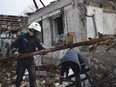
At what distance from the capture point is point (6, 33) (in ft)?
80.0

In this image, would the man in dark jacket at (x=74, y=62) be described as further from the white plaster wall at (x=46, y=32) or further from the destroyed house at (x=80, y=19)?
the white plaster wall at (x=46, y=32)

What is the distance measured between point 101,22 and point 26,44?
723 cm

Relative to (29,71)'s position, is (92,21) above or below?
above

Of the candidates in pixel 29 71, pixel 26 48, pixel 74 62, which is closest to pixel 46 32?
pixel 26 48

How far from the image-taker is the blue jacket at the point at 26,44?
8.01m

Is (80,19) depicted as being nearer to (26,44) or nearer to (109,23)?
(109,23)

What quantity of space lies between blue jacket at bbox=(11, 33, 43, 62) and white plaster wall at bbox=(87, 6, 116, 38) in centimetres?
625

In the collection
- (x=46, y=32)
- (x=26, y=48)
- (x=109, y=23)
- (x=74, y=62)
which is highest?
(x=109, y=23)

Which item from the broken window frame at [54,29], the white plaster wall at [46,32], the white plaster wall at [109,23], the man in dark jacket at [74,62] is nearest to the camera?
the man in dark jacket at [74,62]

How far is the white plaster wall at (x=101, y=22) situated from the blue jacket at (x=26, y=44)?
6.25m

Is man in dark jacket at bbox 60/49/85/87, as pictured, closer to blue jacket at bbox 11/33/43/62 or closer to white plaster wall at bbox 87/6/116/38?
blue jacket at bbox 11/33/43/62

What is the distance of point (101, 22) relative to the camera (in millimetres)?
14562

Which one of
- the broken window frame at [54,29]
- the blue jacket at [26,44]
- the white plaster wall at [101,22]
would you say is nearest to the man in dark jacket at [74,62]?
the blue jacket at [26,44]

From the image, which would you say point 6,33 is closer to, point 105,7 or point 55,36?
point 55,36
